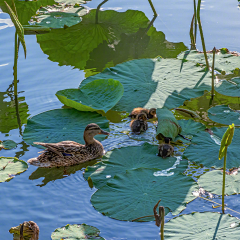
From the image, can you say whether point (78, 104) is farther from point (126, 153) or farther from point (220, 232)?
point (220, 232)

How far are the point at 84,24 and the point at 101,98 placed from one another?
4.93m

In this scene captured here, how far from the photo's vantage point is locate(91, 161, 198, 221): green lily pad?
4.32m

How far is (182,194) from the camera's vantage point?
14.9 ft

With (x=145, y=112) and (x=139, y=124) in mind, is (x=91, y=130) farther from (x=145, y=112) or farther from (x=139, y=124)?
(x=145, y=112)

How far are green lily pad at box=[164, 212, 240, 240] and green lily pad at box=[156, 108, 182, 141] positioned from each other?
182 cm

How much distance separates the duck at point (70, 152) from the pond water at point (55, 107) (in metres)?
0.13

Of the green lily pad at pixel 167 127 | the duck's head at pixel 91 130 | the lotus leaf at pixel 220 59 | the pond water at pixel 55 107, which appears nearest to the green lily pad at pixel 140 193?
the pond water at pixel 55 107

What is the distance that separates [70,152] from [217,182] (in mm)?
2264

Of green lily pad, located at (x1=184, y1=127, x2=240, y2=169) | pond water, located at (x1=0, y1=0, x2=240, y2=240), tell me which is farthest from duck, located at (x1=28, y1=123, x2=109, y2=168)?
green lily pad, located at (x1=184, y1=127, x2=240, y2=169)

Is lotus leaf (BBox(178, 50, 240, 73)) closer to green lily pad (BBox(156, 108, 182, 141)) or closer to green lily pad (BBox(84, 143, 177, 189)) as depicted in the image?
green lily pad (BBox(156, 108, 182, 141))

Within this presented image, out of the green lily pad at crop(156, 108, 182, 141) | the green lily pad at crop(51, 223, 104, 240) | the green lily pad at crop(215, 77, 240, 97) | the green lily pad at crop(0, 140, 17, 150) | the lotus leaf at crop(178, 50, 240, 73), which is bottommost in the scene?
the green lily pad at crop(51, 223, 104, 240)

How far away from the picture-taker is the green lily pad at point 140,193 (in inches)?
170

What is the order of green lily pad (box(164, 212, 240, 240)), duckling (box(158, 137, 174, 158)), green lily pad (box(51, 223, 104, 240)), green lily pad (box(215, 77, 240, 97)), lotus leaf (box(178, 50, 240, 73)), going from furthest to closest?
1. lotus leaf (box(178, 50, 240, 73))
2. green lily pad (box(215, 77, 240, 97))
3. duckling (box(158, 137, 174, 158))
4. green lily pad (box(51, 223, 104, 240))
5. green lily pad (box(164, 212, 240, 240))

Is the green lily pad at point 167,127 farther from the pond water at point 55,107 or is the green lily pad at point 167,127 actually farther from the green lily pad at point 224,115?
the green lily pad at point 224,115
